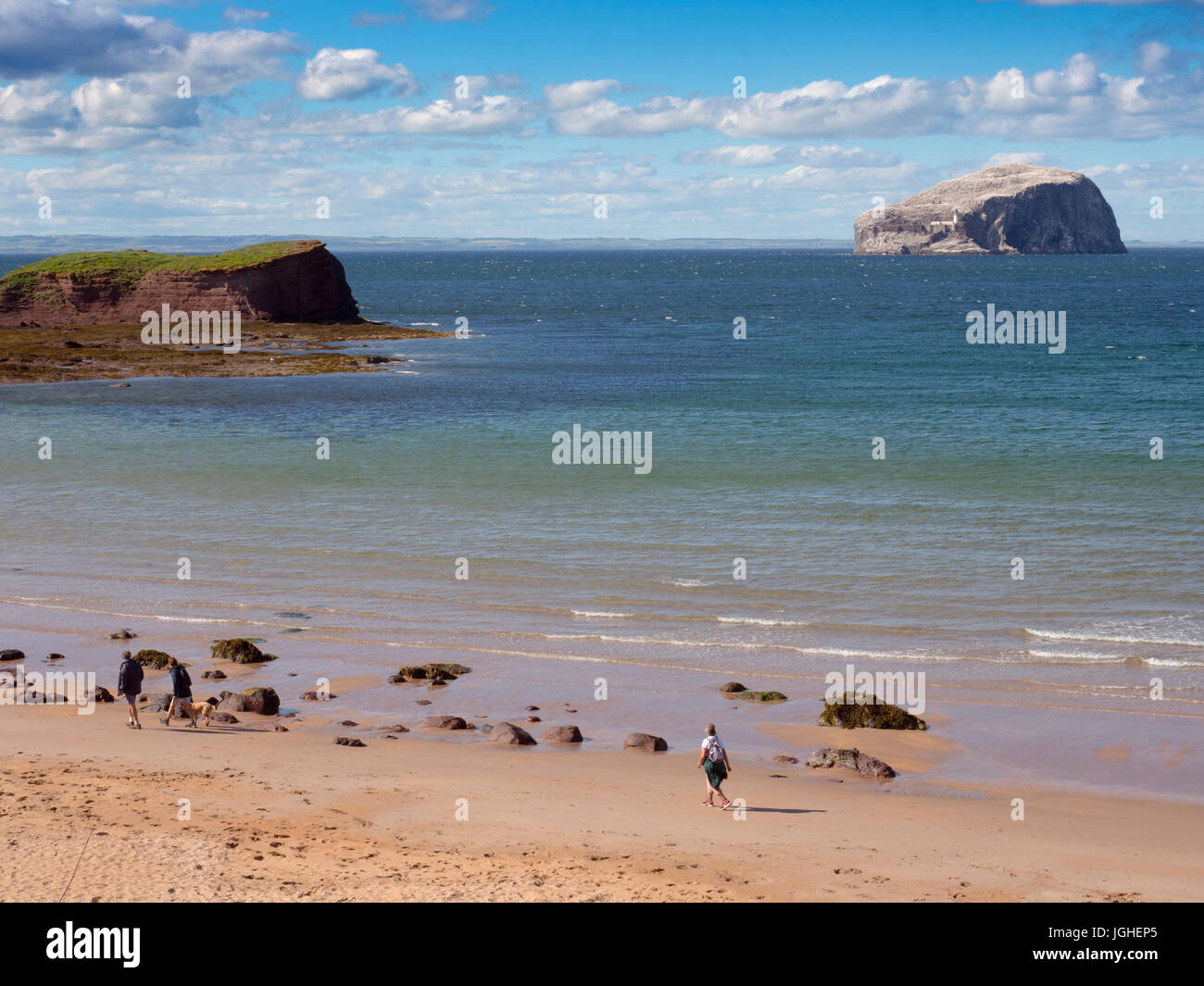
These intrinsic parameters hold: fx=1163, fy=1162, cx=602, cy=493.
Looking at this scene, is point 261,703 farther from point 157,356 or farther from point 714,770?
point 157,356

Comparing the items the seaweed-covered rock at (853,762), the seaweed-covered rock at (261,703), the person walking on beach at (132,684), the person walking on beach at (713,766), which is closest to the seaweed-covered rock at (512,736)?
the person walking on beach at (713,766)

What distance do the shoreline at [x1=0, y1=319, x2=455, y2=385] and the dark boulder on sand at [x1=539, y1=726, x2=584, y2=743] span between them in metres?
54.0

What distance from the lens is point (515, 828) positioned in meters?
14.4

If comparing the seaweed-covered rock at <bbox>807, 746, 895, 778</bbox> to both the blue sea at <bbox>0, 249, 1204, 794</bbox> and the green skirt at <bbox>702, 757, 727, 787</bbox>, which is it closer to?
the green skirt at <bbox>702, 757, 727, 787</bbox>

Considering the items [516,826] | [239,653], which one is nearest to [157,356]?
[239,653]

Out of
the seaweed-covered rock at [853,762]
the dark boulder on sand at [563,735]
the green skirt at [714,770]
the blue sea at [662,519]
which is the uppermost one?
the blue sea at [662,519]

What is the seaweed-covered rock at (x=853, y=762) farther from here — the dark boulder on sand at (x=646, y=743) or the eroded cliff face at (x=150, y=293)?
the eroded cliff face at (x=150, y=293)

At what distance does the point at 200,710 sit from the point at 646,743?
24.5 ft

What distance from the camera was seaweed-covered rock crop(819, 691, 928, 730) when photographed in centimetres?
1881

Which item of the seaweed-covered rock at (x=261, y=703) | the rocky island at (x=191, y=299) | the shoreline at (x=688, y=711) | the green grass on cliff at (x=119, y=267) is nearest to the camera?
the shoreline at (x=688, y=711)

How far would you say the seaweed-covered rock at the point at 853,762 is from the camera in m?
17.0

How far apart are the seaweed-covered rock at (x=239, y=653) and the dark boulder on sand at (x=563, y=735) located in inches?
271

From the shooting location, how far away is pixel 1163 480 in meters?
37.6
